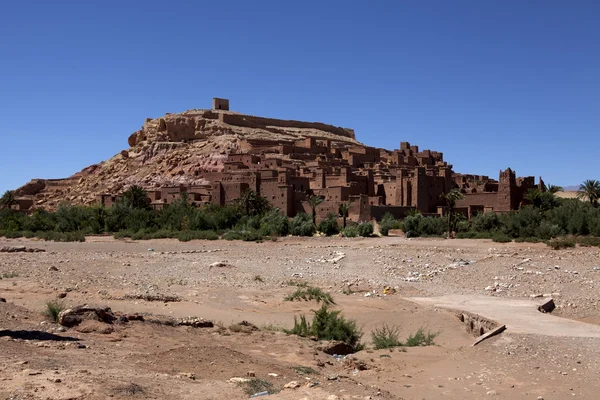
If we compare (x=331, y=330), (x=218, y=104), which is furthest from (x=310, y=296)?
(x=218, y=104)

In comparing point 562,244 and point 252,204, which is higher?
point 252,204

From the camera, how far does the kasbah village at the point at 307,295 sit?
8227 millimetres

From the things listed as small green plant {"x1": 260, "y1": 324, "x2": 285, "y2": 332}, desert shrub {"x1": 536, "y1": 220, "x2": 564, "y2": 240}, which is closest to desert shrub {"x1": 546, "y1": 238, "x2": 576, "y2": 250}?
desert shrub {"x1": 536, "y1": 220, "x2": 564, "y2": 240}

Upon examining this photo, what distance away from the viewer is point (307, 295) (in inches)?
654

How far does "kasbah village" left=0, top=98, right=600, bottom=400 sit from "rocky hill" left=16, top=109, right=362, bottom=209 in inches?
471

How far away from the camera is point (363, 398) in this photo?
7074 millimetres

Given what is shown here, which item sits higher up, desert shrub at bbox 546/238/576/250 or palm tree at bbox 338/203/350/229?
palm tree at bbox 338/203/350/229

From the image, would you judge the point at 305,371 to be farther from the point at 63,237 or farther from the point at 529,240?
the point at 63,237

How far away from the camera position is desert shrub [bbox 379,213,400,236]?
38375mm

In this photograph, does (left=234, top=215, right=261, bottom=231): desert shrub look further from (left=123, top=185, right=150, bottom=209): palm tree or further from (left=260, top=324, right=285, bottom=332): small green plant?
(left=260, top=324, right=285, bottom=332): small green plant

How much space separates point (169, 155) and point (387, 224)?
3757 centimetres

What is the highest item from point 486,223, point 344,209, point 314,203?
point 314,203

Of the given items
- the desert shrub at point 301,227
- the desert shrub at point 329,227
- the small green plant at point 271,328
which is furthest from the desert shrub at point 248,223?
the small green plant at point 271,328

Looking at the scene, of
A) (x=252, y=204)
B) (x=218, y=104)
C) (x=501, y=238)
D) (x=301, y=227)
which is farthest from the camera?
(x=218, y=104)
